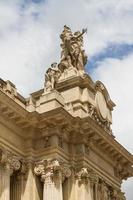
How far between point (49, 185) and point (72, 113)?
3990 millimetres

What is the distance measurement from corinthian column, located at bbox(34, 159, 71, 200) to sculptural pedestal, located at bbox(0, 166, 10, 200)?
68.2 inches

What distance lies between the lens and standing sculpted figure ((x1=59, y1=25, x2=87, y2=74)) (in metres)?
31.1

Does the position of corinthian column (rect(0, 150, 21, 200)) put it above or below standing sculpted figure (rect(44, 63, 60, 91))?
below

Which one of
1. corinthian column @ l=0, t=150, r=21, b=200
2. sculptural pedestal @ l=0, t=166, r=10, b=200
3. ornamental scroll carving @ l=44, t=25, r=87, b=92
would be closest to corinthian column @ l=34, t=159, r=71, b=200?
corinthian column @ l=0, t=150, r=21, b=200

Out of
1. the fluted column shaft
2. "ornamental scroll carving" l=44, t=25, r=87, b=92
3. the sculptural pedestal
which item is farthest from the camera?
"ornamental scroll carving" l=44, t=25, r=87, b=92

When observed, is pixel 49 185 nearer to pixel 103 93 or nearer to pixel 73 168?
pixel 73 168

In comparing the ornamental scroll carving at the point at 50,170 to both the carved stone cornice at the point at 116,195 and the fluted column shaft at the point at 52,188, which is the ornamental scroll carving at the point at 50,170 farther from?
the carved stone cornice at the point at 116,195

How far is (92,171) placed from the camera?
92.5ft

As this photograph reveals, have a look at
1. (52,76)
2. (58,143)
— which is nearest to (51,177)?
(58,143)

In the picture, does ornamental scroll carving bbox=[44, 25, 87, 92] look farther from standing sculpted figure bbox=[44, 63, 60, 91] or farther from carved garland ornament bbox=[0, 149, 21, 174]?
carved garland ornament bbox=[0, 149, 21, 174]

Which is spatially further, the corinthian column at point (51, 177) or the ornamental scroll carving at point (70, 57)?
the ornamental scroll carving at point (70, 57)

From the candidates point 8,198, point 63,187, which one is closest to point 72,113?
point 63,187

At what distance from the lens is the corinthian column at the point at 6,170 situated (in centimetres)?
2456

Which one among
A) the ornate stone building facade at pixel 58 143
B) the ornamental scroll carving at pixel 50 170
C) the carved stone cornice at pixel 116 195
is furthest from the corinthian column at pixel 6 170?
the carved stone cornice at pixel 116 195
